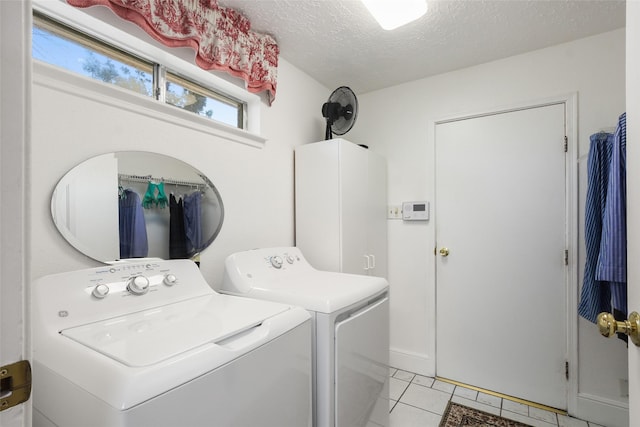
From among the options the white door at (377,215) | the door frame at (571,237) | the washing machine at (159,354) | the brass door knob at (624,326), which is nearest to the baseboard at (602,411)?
the door frame at (571,237)

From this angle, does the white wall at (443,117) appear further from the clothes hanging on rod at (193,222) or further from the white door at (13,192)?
the white door at (13,192)

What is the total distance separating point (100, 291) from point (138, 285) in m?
0.12

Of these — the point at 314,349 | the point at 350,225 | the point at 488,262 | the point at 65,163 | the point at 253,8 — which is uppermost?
the point at 253,8

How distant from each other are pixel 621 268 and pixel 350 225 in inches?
55.2

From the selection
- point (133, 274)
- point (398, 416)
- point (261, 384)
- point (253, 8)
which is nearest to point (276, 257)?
point (133, 274)

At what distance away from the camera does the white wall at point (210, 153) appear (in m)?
1.12

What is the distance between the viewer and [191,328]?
94 cm

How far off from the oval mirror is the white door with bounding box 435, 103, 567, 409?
186cm

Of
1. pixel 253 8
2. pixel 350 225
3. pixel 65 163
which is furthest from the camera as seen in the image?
pixel 350 225

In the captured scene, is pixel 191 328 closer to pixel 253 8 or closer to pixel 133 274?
pixel 133 274

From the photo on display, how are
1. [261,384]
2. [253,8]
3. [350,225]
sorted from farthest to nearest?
[350,225]
[253,8]
[261,384]

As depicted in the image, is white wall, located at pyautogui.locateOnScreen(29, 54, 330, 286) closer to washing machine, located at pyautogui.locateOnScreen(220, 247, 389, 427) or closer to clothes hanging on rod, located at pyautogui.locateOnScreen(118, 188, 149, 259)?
clothes hanging on rod, located at pyautogui.locateOnScreen(118, 188, 149, 259)

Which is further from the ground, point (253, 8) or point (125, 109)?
point (253, 8)

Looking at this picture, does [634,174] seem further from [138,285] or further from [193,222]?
[193,222]
